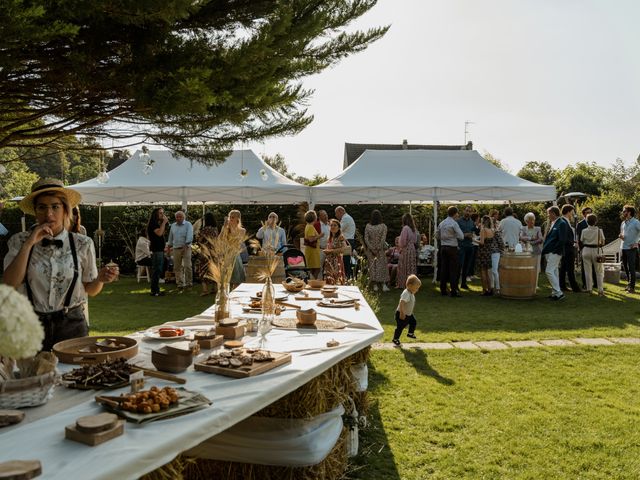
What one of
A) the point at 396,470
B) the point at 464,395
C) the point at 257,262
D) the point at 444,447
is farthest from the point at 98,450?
the point at 257,262

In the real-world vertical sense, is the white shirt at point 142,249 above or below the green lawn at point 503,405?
above

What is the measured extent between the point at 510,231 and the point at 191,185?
6639 millimetres

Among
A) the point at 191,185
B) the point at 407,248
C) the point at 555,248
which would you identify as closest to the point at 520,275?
the point at 555,248

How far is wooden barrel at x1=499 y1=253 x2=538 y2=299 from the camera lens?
8.63 metres

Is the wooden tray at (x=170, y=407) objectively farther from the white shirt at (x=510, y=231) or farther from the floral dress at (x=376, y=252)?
the white shirt at (x=510, y=231)

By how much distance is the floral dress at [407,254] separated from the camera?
9.34 meters

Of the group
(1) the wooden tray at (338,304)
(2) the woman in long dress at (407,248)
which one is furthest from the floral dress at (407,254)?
(1) the wooden tray at (338,304)

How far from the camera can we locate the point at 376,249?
942cm

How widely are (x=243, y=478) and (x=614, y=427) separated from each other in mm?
2637

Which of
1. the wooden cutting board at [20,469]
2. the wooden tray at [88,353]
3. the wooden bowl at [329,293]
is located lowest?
the wooden bowl at [329,293]

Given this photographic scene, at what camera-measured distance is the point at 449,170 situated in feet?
37.7

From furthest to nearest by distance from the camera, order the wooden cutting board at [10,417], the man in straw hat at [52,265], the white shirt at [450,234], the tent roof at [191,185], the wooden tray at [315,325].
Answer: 1. the tent roof at [191,185]
2. the white shirt at [450,234]
3. the wooden tray at [315,325]
4. the man in straw hat at [52,265]
5. the wooden cutting board at [10,417]

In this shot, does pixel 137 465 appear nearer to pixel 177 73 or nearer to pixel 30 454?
pixel 30 454

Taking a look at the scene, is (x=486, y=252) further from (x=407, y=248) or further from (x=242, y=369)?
(x=242, y=369)
